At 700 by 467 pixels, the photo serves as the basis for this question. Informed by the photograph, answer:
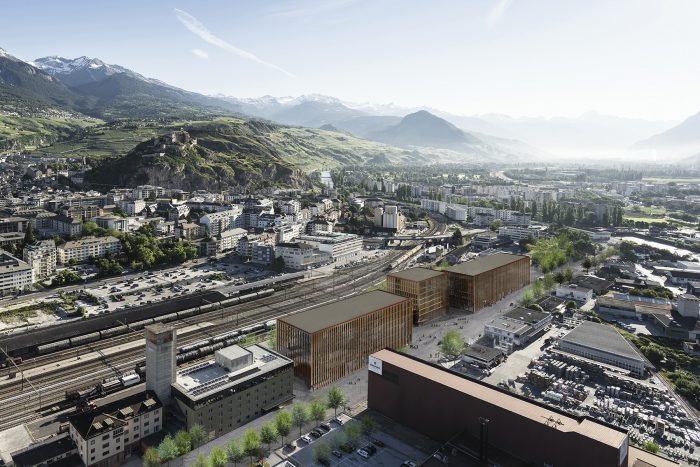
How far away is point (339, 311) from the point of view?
3997 cm

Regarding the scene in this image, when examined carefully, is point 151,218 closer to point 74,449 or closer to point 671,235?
point 74,449

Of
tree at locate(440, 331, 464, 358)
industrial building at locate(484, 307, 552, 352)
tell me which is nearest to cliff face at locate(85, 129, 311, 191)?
industrial building at locate(484, 307, 552, 352)

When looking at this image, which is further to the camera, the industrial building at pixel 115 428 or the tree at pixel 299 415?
the tree at pixel 299 415

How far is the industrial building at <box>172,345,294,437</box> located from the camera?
29.5 metres

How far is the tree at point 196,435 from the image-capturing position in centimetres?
2811

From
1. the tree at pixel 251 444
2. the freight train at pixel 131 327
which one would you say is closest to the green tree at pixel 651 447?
the tree at pixel 251 444

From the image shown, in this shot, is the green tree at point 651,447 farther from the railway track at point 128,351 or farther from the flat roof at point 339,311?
the railway track at point 128,351

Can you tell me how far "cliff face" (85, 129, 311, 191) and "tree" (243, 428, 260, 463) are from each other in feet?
330

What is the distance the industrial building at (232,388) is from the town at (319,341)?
5.7 inches

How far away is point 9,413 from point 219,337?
16.4 meters

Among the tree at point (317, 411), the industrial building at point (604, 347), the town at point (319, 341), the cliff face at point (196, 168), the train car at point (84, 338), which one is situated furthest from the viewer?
the cliff face at point (196, 168)

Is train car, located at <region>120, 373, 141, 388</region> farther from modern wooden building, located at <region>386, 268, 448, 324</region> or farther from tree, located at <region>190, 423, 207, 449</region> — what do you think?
modern wooden building, located at <region>386, 268, 448, 324</region>

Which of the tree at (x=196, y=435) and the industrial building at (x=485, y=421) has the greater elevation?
the industrial building at (x=485, y=421)

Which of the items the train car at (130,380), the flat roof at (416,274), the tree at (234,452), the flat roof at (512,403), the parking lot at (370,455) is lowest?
the parking lot at (370,455)
